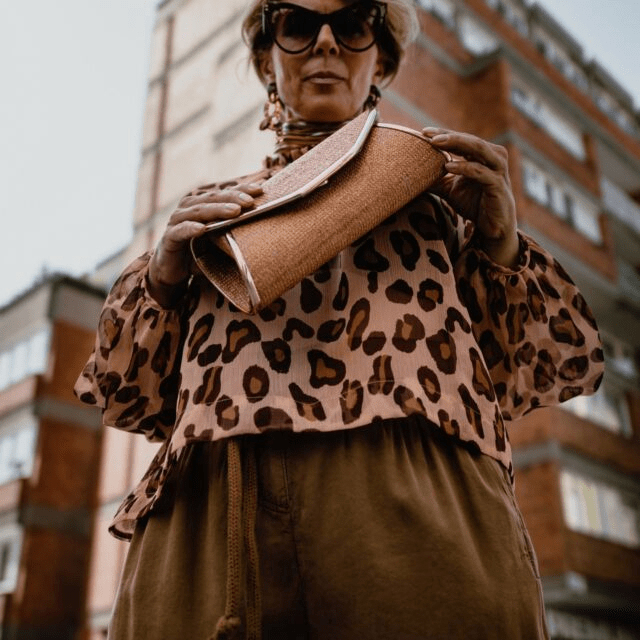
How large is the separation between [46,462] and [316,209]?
47.7 feet

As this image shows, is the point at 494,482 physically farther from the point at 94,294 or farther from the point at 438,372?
the point at 94,294

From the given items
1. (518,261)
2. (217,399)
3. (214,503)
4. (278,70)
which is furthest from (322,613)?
(278,70)

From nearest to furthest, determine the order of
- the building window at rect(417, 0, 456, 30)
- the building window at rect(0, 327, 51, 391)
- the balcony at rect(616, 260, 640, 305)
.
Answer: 1. the building window at rect(417, 0, 456, 30)
2. the building window at rect(0, 327, 51, 391)
3. the balcony at rect(616, 260, 640, 305)

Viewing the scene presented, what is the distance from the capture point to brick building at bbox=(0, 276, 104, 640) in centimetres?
1375

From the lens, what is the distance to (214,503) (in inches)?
43.1

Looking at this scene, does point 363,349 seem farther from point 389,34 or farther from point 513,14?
point 513,14

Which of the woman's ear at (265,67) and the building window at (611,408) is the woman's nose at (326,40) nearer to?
the woman's ear at (265,67)

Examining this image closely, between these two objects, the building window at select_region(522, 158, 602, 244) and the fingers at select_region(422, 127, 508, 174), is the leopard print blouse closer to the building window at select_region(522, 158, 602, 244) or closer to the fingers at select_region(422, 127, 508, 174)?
the fingers at select_region(422, 127, 508, 174)

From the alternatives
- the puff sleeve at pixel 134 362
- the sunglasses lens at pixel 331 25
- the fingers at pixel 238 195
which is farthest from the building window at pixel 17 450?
the fingers at pixel 238 195

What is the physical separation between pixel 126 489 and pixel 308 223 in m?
10.8

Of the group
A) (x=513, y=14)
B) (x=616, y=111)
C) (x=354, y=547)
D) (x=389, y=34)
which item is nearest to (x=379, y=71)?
(x=389, y=34)

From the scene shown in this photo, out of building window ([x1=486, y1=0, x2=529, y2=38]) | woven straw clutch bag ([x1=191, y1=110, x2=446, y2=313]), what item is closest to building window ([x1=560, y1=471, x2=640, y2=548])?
building window ([x1=486, y1=0, x2=529, y2=38])

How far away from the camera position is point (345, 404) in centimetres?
109

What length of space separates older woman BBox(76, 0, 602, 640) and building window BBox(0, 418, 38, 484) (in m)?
14.4
